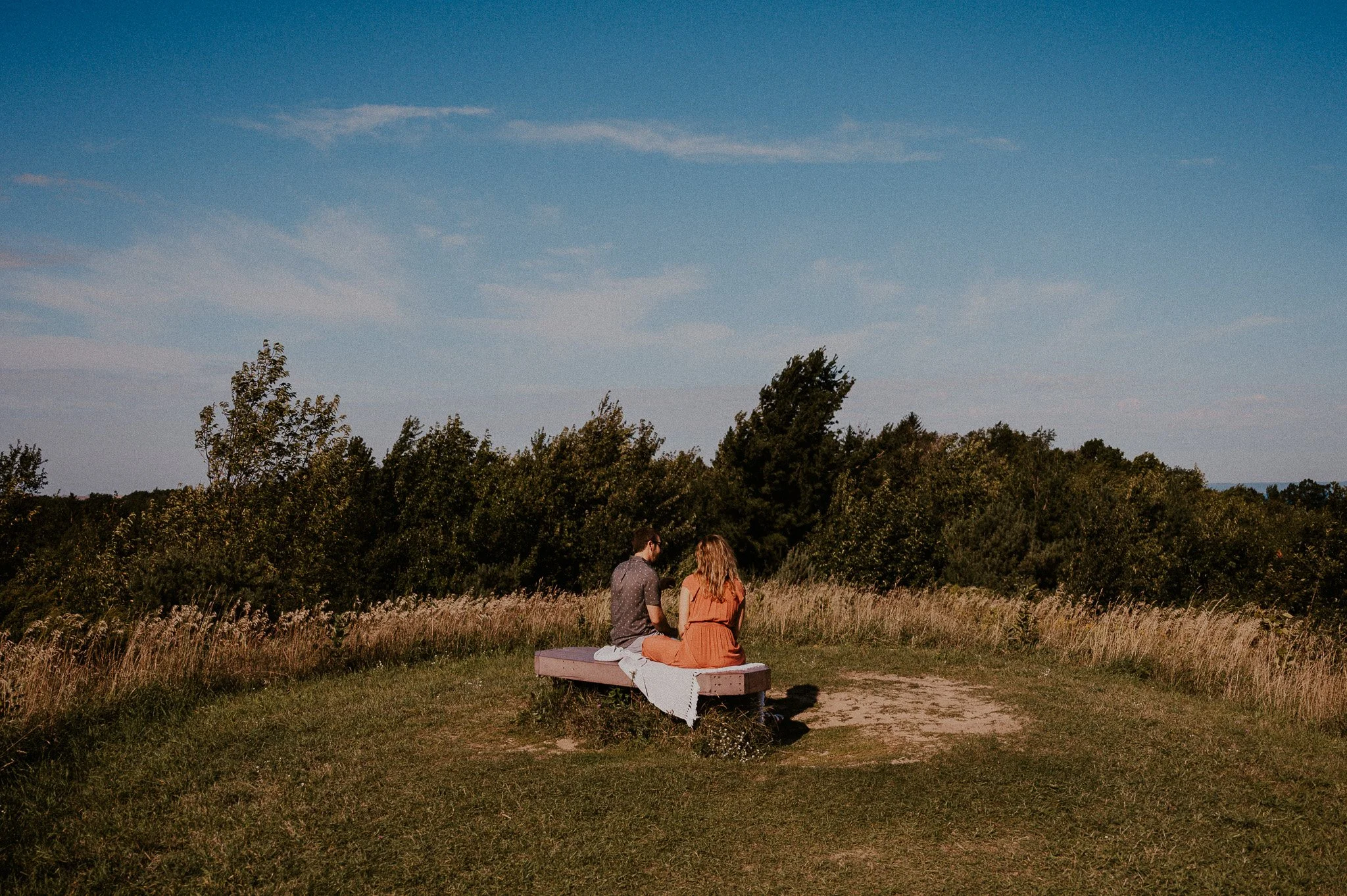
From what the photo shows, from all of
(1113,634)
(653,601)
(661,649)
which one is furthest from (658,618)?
(1113,634)

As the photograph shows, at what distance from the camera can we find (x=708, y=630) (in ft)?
24.1

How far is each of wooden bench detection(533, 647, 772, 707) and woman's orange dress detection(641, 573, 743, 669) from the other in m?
0.24

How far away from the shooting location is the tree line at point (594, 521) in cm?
2098

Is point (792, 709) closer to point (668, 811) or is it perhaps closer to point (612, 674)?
Answer: point (612, 674)

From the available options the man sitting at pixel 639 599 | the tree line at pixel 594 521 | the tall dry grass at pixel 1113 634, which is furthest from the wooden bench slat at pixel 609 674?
the tree line at pixel 594 521

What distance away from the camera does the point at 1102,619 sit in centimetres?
1177

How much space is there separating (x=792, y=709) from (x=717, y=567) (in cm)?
197

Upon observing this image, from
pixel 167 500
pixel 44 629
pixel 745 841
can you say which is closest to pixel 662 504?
pixel 167 500

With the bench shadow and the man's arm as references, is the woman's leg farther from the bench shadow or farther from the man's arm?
the bench shadow

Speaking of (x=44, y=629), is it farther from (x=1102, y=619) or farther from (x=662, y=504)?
(x=662, y=504)

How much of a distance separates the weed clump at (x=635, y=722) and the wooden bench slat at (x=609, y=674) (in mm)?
142

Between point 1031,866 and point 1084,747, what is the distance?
2.33 m

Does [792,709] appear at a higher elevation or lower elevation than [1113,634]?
lower

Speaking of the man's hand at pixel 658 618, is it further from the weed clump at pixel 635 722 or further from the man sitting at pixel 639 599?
the weed clump at pixel 635 722
